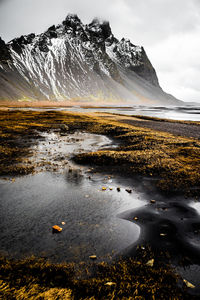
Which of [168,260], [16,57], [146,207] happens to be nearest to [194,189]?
[146,207]

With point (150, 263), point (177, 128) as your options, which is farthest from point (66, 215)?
point (177, 128)

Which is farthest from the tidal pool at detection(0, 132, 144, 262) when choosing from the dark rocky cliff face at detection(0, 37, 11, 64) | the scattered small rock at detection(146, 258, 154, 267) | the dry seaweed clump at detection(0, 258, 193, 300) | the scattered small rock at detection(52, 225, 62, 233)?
the dark rocky cliff face at detection(0, 37, 11, 64)

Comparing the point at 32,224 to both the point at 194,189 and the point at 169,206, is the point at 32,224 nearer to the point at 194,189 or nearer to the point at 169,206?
the point at 169,206

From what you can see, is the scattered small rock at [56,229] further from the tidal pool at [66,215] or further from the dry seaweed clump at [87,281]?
the dry seaweed clump at [87,281]

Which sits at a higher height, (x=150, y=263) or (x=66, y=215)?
(x=150, y=263)

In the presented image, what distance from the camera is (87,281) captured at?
311cm

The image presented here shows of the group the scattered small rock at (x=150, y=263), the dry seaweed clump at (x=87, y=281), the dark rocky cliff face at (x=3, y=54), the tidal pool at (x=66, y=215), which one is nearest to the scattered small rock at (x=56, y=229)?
the tidal pool at (x=66, y=215)

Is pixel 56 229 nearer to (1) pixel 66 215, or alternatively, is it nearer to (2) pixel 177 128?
(1) pixel 66 215

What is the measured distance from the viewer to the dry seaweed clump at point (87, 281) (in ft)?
9.31

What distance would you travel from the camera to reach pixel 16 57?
19412 cm

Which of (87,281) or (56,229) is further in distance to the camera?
(56,229)

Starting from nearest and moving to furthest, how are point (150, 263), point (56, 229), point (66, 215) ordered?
point (150, 263) < point (56, 229) < point (66, 215)

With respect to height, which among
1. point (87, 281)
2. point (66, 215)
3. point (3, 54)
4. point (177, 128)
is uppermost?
point (3, 54)

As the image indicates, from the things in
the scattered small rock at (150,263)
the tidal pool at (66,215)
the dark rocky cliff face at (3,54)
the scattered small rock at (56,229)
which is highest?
the dark rocky cliff face at (3,54)
